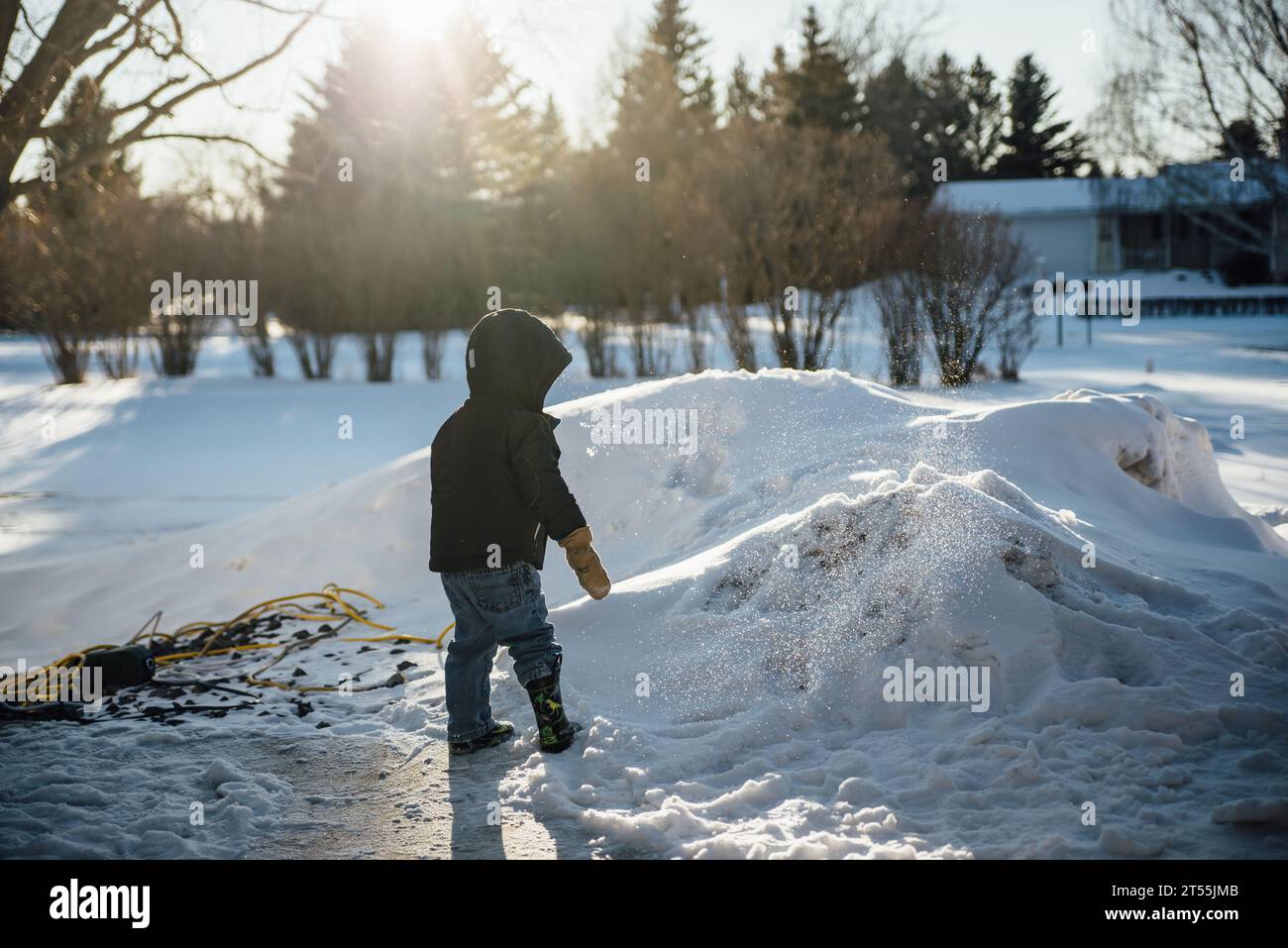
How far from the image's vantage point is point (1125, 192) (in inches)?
1241

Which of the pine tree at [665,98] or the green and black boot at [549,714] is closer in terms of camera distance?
the green and black boot at [549,714]

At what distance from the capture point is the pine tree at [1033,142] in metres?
44.5

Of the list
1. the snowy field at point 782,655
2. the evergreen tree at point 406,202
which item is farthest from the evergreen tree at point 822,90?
the snowy field at point 782,655

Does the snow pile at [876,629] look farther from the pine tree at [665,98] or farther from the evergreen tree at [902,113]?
the evergreen tree at [902,113]

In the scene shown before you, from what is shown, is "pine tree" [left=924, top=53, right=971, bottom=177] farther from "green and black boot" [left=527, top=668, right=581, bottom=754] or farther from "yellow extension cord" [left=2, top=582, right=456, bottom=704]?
"green and black boot" [left=527, top=668, right=581, bottom=754]

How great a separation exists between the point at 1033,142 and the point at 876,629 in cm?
4623

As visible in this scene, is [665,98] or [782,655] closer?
[782,655]

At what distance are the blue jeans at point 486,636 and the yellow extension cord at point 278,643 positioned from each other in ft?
3.61

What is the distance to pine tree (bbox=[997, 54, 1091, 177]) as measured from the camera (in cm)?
4446

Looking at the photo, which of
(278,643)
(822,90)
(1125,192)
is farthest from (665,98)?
(278,643)

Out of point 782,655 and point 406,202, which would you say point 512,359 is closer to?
point 782,655

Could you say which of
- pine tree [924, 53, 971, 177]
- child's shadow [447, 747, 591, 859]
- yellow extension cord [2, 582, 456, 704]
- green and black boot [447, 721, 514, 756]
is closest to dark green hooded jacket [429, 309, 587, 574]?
green and black boot [447, 721, 514, 756]

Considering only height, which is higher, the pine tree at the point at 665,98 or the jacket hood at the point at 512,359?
the pine tree at the point at 665,98
